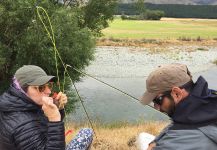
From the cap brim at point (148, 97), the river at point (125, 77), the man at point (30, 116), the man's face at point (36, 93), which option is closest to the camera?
the cap brim at point (148, 97)

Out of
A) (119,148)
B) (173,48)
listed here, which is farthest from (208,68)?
(119,148)

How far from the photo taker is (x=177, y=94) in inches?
103

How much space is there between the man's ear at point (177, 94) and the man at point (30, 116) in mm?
1059

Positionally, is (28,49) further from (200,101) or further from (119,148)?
(200,101)

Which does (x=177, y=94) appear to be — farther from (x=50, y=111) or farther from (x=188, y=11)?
(x=188, y=11)

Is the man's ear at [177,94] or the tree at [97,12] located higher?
the man's ear at [177,94]

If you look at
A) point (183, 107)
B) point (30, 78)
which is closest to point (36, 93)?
point (30, 78)

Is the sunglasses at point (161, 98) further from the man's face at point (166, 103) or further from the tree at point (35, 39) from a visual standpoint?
the tree at point (35, 39)

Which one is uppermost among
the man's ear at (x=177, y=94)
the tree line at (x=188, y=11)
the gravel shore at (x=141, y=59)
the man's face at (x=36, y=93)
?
the man's ear at (x=177, y=94)

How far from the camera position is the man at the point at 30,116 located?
3395mm

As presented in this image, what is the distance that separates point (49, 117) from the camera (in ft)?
11.2

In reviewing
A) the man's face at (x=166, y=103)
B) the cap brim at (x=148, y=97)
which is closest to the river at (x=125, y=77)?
the cap brim at (x=148, y=97)

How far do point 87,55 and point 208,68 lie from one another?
15733 mm

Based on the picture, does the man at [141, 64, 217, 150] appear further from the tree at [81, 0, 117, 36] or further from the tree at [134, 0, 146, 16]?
the tree at [134, 0, 146, 16]
